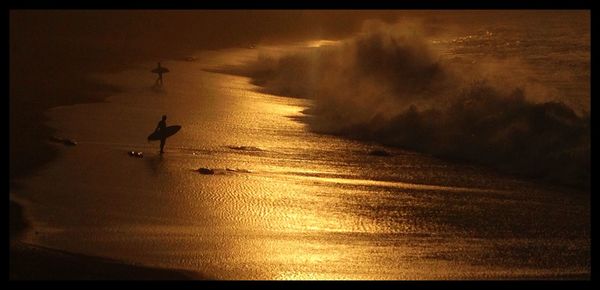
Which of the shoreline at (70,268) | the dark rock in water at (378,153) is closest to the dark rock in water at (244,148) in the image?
the dark rock in water at (378,153)

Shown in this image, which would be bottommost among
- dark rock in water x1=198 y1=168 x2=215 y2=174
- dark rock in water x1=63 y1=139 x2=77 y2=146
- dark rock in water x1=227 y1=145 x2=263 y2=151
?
dark rock in water x1=227 y1=145 x2=263 y2=151

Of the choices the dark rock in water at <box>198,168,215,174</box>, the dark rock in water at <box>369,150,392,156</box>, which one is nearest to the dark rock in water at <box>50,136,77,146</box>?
the dark rock in water at <box>198,168,215,174</box>

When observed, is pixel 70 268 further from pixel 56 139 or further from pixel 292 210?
pixel 56 139

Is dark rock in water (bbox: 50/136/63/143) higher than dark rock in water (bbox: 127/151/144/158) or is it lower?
higher

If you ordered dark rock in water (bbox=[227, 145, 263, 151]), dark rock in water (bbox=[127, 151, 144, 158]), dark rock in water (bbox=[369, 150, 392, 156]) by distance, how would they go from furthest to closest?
dark rock in water (bbox=[369, 150, 392, 156]) → dark rock in water (bbox=[227, 145, 263, 151]) → dark rock in water (bbox=[127, 151, 144, 158])

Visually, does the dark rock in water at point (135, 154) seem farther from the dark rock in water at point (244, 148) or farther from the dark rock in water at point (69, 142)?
the dark rock in water at point (244, 148)

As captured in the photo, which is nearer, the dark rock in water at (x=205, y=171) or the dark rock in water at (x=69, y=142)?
the dark rock in water at (x=205, y=171)

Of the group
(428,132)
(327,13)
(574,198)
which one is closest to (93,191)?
(574,198)

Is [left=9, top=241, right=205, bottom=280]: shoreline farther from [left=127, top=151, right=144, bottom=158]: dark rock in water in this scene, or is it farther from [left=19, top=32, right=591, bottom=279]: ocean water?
[left=127, top=151, right=144, bottom=158]: dark rock in water
